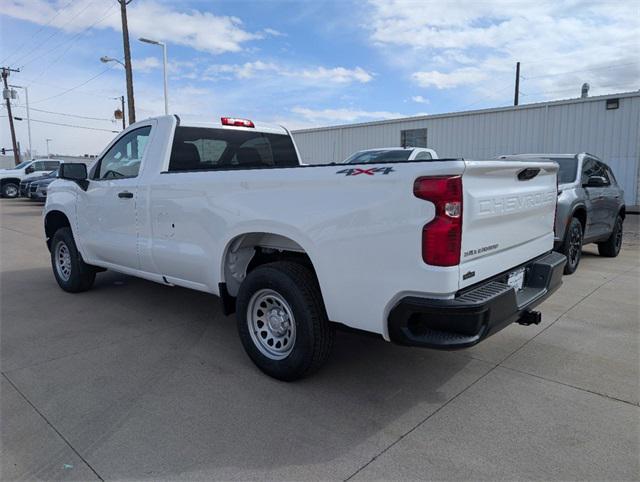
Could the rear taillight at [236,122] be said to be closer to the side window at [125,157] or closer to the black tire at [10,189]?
the side window at [125,157]

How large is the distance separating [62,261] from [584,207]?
286 inches

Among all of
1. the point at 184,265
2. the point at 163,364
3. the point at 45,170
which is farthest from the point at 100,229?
the point at 45,170

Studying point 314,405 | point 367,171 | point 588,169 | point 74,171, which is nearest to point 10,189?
point 74,171

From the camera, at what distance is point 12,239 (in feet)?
36.3

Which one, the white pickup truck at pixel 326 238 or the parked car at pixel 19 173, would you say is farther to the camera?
the parked car at pixel 19 173

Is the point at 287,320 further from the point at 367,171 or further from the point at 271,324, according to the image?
the point at 367,171

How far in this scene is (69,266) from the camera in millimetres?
6145

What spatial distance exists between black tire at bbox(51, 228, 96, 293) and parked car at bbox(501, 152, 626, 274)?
5.62 meters

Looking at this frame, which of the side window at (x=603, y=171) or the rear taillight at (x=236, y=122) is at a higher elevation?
the rear taillight at (x=236, y=122)

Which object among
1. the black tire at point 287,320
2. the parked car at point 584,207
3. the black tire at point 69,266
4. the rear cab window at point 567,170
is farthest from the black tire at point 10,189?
the black tire at point 287,320

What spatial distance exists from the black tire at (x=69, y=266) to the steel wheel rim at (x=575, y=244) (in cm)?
631

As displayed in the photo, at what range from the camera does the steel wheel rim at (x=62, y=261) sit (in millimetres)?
6160

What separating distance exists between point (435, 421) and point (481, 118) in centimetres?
1703

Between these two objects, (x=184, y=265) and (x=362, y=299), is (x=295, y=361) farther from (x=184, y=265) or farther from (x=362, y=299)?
(x=184, y=265)
